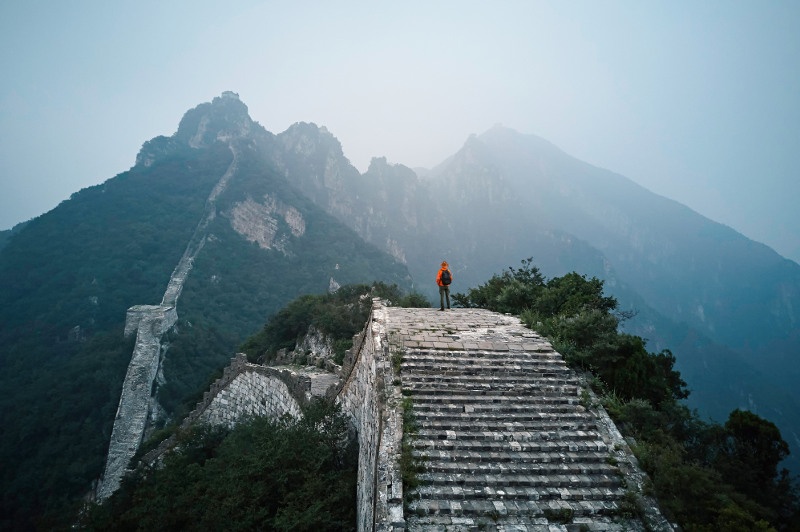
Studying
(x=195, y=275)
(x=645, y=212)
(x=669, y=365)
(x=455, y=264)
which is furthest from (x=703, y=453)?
(x=645, y=212)

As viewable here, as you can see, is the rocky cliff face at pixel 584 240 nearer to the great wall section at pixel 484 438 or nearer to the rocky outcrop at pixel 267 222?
the rocky outcrop at pixel 267 222

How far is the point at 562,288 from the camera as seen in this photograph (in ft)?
46.6

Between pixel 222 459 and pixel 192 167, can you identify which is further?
pixel 192 167

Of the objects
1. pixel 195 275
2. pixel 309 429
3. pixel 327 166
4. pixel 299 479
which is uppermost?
pixel 327 166

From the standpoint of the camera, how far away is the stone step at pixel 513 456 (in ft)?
21.1

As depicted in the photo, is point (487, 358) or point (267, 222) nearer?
point (487, 358)

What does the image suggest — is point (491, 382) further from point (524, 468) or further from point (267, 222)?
point (267, 222)

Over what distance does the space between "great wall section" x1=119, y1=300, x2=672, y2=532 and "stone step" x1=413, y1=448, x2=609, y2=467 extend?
2 cm

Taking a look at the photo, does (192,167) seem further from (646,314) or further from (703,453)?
(646,314)

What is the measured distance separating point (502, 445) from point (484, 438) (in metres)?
0.32

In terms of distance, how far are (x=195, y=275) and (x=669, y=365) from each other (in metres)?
58.9

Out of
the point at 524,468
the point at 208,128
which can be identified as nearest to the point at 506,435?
the point at 524,468

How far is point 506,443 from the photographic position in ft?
22.3

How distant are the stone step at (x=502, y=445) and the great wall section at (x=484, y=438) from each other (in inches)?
0.7
